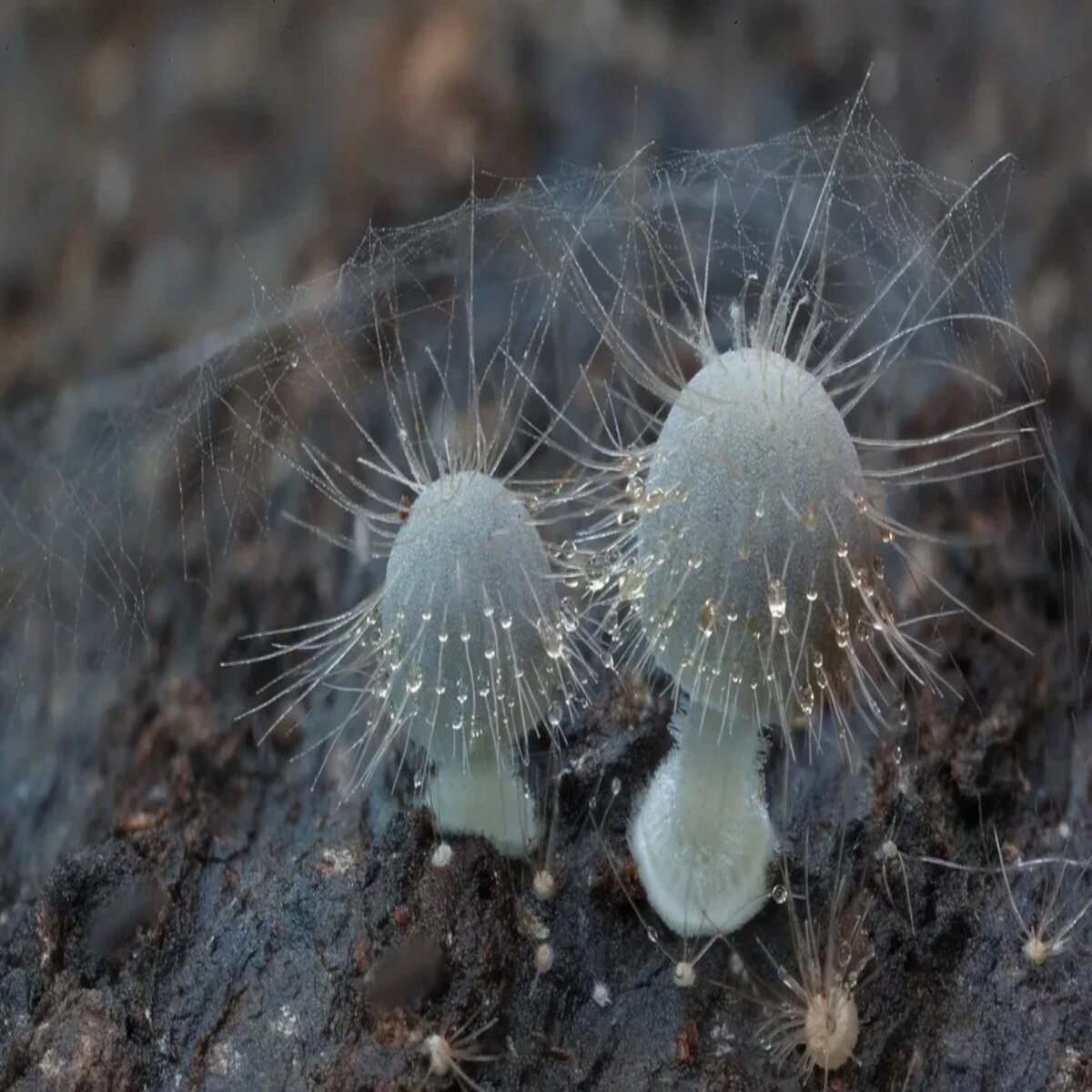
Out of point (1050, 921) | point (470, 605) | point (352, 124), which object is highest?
point (352, 124)

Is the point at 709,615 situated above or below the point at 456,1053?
above

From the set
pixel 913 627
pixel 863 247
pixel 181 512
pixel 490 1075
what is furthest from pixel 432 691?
pixel 863 247

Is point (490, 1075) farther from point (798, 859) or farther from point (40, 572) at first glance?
point (40, 572)

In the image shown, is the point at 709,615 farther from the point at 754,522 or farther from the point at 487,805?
the point at 487,805

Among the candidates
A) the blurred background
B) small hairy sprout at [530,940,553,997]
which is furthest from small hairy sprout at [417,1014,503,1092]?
the blurred background

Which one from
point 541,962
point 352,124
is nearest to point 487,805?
point 541,962

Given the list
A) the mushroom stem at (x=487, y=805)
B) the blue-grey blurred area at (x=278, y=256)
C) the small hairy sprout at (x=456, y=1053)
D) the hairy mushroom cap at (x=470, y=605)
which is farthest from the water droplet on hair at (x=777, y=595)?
the blue-grey blurred area at (x=278, y=256)

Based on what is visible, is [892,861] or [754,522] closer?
[754,522]
